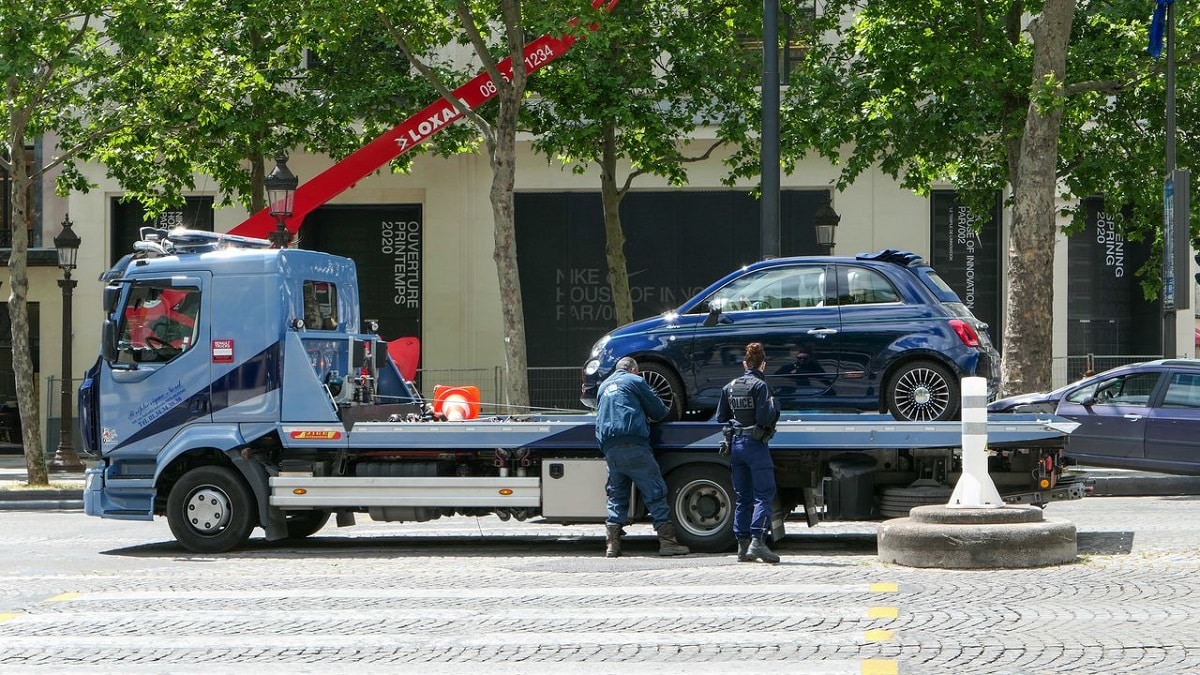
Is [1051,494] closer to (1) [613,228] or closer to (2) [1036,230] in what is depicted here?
(2) [1036,230]

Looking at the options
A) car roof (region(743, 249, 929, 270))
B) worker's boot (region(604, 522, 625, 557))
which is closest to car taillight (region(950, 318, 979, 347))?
car roof (region(743, 249, 929, 270))

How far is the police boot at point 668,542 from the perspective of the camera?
13.6 metres

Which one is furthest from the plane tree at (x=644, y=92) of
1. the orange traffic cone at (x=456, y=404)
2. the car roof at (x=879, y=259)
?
the car roof at (x=879, y=259)

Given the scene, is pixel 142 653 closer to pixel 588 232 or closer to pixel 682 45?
pixel 682 45

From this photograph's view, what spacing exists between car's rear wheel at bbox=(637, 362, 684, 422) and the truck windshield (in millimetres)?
4135

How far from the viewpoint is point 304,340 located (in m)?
14.8

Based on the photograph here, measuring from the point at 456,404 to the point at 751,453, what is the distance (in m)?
3.42

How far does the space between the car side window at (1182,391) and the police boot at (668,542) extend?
25.2 feet

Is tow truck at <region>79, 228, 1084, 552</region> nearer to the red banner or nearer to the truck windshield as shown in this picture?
the truck windshield

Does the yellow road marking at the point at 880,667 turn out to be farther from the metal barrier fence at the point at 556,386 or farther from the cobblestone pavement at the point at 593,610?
the metal barrier fence at the point at 556,386

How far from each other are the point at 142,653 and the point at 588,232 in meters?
23.8

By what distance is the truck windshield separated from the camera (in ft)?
48.8

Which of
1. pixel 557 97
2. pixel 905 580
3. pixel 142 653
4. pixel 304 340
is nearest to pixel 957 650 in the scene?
pixel 905 580

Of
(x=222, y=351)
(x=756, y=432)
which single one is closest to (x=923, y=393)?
(x=756, y=432)
